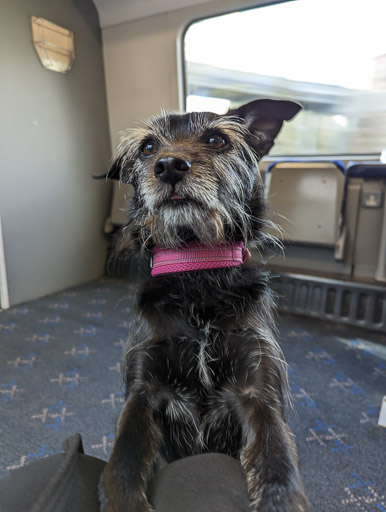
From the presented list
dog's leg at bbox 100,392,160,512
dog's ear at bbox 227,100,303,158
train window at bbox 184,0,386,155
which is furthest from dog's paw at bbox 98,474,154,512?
train window at bbox 184,0,386,155

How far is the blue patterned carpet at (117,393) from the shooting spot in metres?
1.44

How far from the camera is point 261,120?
1375 millimetres

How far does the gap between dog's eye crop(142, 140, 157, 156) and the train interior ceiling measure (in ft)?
4.57

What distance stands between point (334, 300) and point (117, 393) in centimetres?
182

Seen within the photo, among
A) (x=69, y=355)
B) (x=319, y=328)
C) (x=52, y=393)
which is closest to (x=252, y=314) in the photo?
(x=52, y=393)

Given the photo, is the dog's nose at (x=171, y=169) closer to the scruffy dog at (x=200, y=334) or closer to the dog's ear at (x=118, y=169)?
the scruffy dog at (x=200, y=334)

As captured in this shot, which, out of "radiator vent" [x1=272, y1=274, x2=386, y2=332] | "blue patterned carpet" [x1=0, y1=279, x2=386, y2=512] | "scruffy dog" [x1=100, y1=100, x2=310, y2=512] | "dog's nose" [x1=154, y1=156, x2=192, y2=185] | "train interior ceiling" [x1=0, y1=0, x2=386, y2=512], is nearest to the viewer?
"scruffy dog" [x1=100, y1=100, x2=310, y2=512]

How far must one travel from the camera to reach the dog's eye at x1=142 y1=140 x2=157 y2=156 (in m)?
1.25

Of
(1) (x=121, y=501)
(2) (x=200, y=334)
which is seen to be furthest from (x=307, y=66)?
(1) (x=121, y=501)

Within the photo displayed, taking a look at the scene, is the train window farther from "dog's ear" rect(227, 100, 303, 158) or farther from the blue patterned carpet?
"dog's ear" rect(227, 100, 303, 158)

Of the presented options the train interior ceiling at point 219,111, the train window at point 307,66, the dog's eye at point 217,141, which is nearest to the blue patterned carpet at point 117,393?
the train interior ceiling at point 219,111

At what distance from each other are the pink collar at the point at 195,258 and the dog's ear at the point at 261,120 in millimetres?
500

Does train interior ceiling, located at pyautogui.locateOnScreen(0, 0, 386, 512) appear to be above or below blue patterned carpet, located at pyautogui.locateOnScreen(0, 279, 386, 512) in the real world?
above

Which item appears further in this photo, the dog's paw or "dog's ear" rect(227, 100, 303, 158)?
"dog's ear" rect(227, 100, 303, 158)
